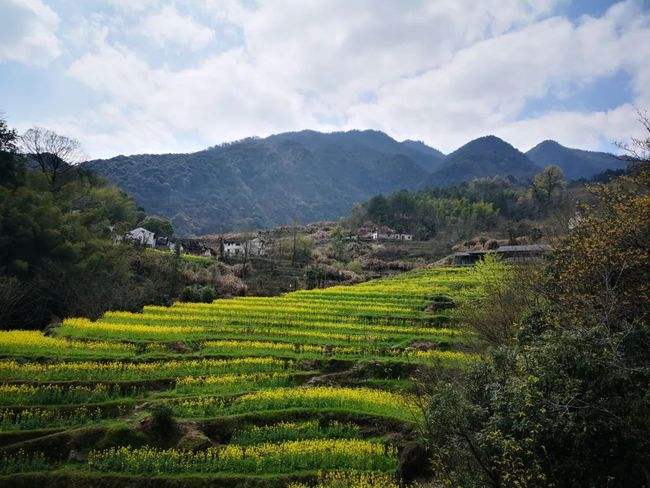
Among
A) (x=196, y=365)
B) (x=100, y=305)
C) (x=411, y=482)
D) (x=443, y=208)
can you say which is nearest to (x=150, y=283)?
(x=100, y=305)

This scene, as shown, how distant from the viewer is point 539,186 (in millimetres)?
111688

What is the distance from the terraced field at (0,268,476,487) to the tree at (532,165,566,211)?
89.7 m

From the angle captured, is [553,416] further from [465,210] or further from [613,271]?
[465,210]

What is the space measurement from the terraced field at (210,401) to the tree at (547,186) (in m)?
89.7

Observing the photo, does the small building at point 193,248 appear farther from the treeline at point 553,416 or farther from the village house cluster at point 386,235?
the treeline at point 553,416

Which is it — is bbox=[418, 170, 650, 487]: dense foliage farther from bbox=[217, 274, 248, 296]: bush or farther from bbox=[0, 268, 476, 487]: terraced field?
bbox=[217, 274, 248, 296]: bush

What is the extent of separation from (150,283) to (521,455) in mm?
39710

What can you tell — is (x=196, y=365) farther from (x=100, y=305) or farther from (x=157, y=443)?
(x=100, y=305)

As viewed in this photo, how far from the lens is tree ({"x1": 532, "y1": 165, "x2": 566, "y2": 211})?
108m

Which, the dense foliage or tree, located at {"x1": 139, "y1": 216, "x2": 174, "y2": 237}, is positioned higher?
tree, located at {"x1": 139, "y1": 216, "x2": 174, "y2": 237}

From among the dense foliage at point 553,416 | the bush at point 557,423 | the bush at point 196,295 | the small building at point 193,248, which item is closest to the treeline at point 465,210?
the small building at point 193,248

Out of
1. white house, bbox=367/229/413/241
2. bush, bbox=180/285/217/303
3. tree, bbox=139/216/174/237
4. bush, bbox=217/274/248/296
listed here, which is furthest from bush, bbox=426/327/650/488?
white house, bbox=367/229/413/241

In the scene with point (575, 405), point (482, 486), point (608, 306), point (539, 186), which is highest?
point (539, 186)

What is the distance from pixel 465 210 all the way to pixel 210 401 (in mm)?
103779
